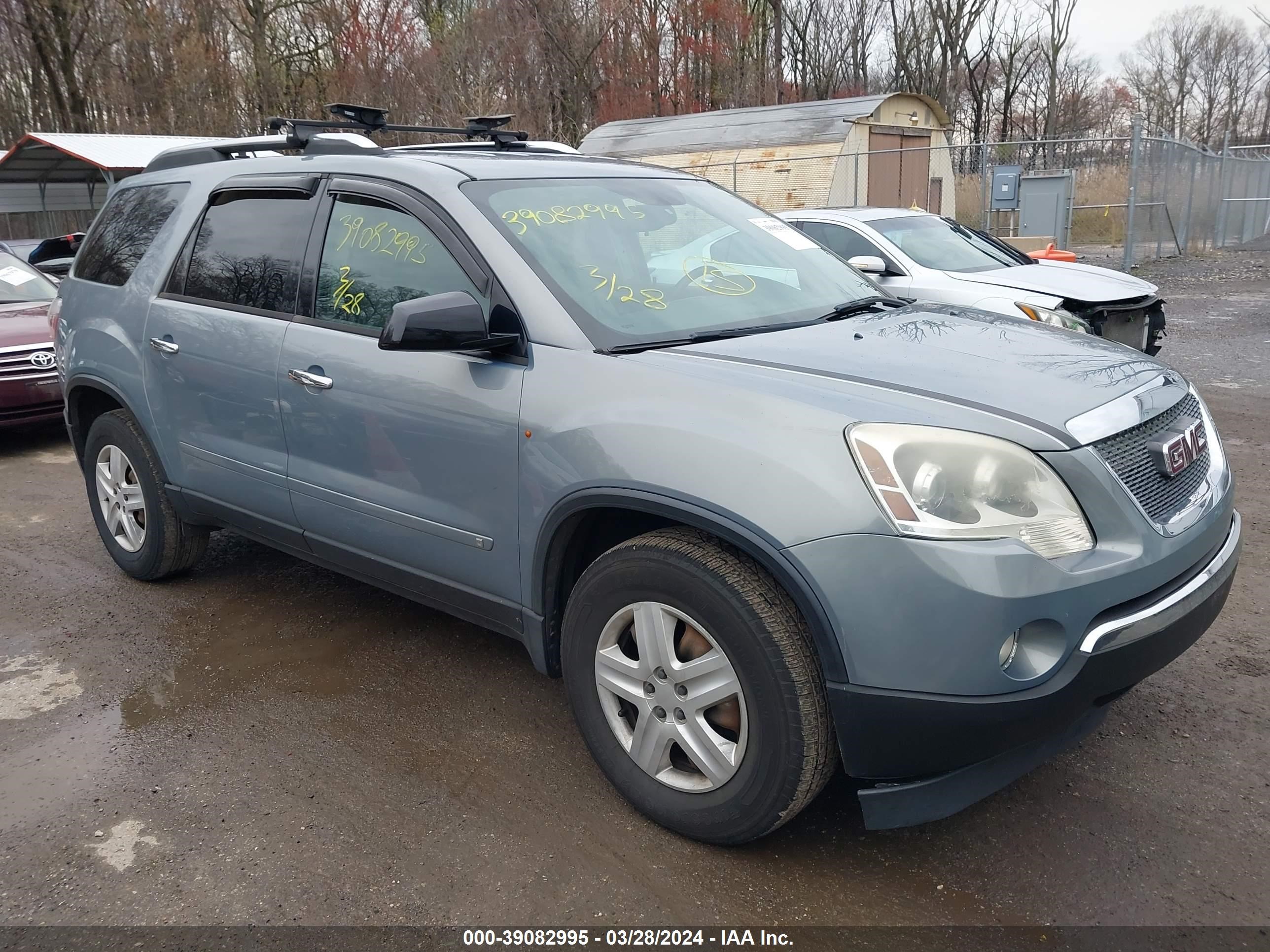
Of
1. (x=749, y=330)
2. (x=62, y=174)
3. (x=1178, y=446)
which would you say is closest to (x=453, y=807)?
(x=749, y=330)

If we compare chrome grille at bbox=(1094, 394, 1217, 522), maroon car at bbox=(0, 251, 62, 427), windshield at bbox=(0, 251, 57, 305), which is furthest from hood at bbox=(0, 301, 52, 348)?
chrome grille at bbox=(1094, 394, 1217, 522)

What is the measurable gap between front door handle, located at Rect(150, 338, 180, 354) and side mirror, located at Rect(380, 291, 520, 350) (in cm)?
166


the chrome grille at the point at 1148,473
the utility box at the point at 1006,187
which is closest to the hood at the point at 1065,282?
the chrome grille at the point at 1148,473

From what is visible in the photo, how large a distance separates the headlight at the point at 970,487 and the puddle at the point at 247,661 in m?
2.34

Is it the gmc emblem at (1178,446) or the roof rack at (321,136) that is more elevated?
the roof rack at (321,136)

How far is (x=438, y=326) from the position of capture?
2852 millimetres

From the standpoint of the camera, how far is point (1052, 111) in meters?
46.4

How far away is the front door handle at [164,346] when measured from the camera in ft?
13.6

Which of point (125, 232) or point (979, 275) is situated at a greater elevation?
point (125, 232)

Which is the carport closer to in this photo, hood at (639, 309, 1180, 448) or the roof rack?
the roof rack

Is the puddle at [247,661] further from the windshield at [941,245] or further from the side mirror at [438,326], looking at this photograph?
the windshield at [941,245]

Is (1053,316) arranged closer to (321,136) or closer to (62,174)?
(321,136)

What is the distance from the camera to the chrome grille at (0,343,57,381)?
7664 mm

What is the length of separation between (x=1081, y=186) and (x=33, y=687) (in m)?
24.7
